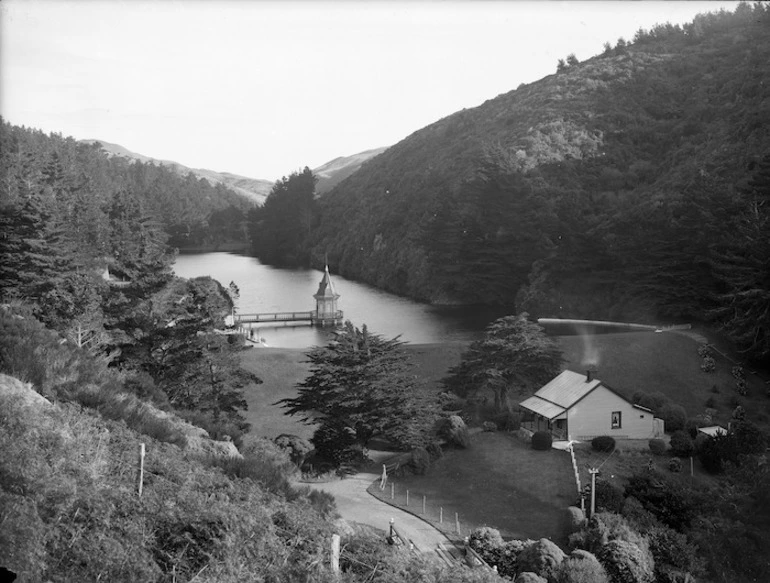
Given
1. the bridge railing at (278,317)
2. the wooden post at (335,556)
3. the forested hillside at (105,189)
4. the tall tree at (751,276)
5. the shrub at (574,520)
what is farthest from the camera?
the forested hillside at (105,189)

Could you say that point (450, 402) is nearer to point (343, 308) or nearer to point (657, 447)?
point (657, 447)

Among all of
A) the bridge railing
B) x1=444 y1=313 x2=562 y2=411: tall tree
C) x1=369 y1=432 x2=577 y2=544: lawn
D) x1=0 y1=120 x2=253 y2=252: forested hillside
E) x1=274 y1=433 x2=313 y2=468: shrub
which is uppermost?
x1=0 y1=120 x2=253 y2=252: forested hillside

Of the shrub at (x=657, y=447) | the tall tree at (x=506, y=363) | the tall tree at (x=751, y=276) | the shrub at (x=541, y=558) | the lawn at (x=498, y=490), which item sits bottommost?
the lawn at (x=498, y=490)

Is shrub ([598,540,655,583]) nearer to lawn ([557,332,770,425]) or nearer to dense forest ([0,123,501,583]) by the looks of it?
dense forest ([0,123,501,583])

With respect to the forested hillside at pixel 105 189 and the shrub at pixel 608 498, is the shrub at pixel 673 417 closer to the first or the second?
the shrub at pixel 608 498

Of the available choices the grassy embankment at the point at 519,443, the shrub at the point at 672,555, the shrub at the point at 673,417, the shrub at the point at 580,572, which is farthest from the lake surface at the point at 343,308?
the shrub at the point at 580,572

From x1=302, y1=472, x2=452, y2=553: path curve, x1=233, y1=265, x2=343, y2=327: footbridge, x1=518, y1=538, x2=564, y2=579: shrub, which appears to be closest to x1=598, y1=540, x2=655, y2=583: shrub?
x1=518, y1=538, x2=564, y2=579: shrub
